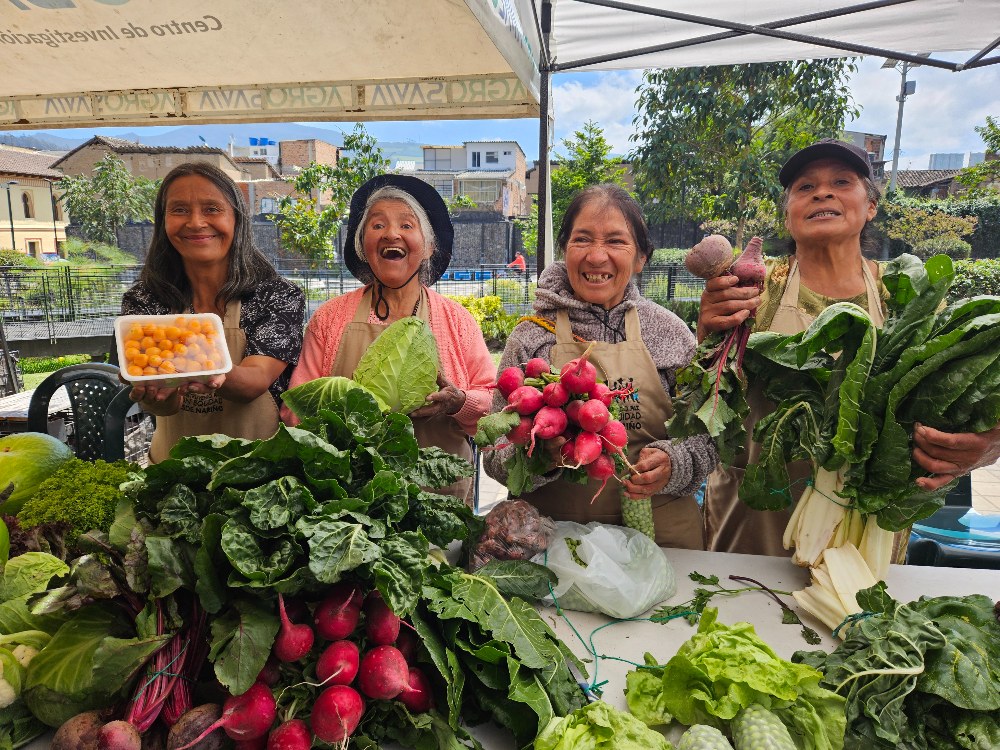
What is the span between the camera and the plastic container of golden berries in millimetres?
1899

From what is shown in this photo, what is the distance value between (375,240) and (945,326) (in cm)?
197

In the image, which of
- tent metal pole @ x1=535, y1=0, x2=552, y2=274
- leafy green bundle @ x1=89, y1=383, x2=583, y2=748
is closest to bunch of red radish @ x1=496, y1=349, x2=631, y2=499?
leafy green bundle @ x1=89, y1=383, x2=583, y2=748

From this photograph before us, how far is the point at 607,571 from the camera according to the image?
5.59 ft

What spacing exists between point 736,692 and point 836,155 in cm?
206

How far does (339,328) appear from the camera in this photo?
249 centimetres

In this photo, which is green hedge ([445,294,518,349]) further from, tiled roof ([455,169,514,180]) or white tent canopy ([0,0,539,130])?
tiled roof ([455,169,514,180])

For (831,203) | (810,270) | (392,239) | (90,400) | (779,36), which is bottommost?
Answer: (90,400)

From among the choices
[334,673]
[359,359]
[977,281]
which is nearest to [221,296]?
[359,359]

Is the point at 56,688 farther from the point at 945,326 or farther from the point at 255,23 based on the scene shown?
the point at 255,23

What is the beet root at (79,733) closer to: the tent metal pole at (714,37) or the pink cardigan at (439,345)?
the pink cardigan at (439,345)

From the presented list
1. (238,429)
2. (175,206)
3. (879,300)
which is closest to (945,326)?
(879,300)

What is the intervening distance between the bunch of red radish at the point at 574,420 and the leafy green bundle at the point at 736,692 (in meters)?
0.49

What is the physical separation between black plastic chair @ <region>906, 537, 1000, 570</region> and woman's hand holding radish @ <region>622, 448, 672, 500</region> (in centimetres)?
128

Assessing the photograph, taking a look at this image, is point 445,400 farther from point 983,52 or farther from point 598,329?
point 983,52
